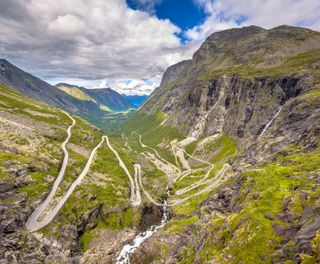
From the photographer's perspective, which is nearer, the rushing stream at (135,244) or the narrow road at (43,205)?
the rushing stream at (135,244)

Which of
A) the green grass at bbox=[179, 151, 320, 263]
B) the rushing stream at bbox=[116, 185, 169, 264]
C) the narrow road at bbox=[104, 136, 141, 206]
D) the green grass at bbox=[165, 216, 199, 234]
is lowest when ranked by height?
the rushing stream at bbox=[116, 185, 169, 264]

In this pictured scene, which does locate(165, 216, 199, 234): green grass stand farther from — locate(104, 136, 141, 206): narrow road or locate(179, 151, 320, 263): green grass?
locate(104, 136, 141, 206): narrow road

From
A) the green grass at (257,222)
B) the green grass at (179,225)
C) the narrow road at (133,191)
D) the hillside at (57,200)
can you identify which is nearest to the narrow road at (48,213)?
the hillside at (57,200)

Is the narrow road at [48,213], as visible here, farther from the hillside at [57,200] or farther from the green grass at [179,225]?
the green grass at [179,225]

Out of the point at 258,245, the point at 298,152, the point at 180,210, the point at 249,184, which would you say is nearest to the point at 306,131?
the point at 298,152

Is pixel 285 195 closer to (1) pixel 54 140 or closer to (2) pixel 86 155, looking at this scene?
(2) pixel 86 155

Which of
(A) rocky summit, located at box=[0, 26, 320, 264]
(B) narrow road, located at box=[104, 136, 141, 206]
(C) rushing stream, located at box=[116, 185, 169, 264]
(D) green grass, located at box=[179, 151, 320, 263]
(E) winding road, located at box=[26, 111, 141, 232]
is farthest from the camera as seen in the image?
(B) narrow road, located at box=[104, 136, 141, 206]

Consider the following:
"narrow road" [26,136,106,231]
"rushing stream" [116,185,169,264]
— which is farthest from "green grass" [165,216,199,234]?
"narrow road" [26,136,106,231]

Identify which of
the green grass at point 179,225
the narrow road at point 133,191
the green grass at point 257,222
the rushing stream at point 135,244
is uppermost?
the green grass at point 257,222

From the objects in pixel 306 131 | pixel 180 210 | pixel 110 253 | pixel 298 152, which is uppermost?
pixel 306 131

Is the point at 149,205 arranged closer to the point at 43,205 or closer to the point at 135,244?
the point at 135,244

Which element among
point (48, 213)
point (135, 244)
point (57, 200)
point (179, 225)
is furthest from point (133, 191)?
point (48, 213)
